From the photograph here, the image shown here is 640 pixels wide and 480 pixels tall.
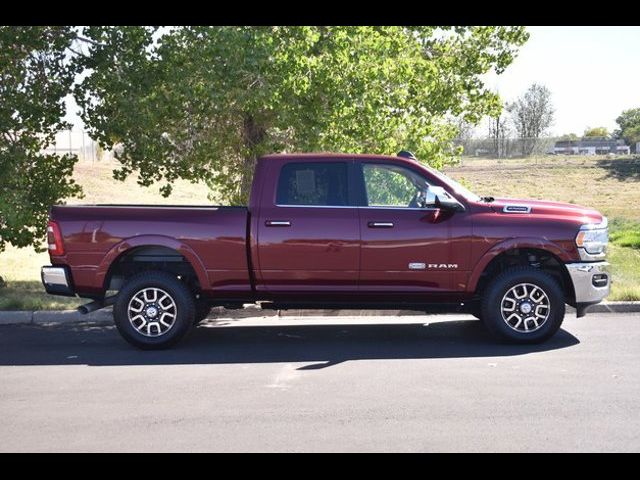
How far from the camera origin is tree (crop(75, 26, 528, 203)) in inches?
458

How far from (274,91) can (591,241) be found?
458 cm

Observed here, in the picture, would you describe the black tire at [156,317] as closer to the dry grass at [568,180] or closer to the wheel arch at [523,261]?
the wheel arch at [523,261]

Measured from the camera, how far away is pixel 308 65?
1146cm

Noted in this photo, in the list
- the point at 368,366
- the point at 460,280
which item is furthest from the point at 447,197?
the point at 368,366

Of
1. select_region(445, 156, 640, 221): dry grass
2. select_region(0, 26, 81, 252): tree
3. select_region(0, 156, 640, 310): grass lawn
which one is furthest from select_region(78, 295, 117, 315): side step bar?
select_region(445, 156, 640, 221): dry grass

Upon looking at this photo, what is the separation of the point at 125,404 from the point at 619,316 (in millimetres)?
6195

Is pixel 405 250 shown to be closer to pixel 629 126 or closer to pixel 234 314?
pixel 234 314

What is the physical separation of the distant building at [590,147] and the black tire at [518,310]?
5603 cm

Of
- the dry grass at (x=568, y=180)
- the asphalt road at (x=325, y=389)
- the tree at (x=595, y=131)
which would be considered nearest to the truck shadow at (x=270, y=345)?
the asphalt road at (x=325, y=389)

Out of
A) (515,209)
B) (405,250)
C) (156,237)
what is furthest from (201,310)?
(515,209)

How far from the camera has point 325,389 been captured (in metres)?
7.26

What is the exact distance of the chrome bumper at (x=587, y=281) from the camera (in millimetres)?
9008

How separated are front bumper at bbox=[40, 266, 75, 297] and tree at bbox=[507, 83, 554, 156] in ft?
164
